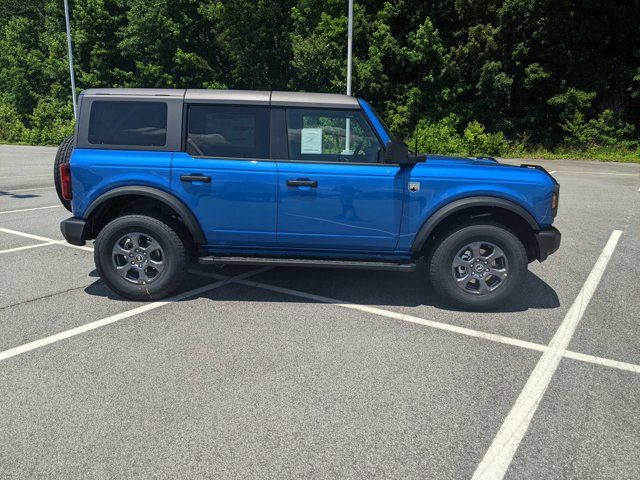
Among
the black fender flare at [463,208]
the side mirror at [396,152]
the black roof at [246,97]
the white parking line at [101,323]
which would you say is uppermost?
the black roof at [246,97]

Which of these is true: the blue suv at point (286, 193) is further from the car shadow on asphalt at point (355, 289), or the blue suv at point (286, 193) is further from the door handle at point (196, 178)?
the car shadow on asphalt at point (355, 289)

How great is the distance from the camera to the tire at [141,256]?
4.77 m

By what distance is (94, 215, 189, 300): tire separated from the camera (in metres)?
4.77

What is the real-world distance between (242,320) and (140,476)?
2.06 m

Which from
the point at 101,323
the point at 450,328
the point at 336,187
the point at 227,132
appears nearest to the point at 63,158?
the point at 227,132

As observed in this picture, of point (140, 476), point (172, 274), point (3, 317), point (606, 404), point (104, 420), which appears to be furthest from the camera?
point (172, 274)

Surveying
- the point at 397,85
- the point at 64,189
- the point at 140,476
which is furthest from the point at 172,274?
the point at 397,85

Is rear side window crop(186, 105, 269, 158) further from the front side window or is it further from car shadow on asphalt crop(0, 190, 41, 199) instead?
car shadow on asphalt crop(0, 190, 41, 199)

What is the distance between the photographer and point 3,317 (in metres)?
4.45

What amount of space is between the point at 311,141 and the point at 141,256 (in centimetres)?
193

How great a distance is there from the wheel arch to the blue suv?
0.01 meters

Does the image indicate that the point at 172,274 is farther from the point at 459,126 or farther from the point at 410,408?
the point at 459,126

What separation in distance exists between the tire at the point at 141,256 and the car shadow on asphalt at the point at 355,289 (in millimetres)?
305

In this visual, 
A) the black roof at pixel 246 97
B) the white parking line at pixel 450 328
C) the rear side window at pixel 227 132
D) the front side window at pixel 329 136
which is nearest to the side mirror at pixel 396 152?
the front side window at pixel 329 136
